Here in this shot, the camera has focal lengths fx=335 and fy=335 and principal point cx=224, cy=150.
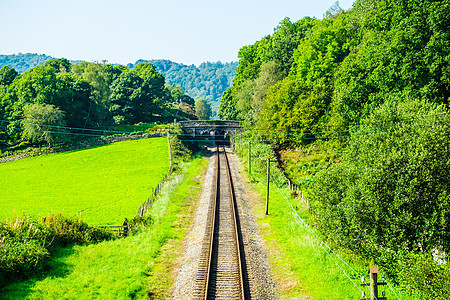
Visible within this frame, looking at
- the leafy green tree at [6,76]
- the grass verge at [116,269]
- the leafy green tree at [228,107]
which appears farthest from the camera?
the leafy green tree at [228,107]

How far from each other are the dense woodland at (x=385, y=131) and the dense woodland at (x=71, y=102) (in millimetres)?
46339

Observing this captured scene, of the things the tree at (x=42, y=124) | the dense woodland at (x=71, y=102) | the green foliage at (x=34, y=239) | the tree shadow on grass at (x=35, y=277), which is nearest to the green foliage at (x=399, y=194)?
the tree shadow on grass at (x=35, y=277)

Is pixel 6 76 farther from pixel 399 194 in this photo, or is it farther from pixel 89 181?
pixel 399 194

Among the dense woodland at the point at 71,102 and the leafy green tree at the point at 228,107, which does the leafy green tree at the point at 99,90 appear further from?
the leafy green tree at the point at 228,107

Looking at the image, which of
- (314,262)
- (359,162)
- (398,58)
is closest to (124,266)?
(314,262)

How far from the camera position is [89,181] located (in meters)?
49.5

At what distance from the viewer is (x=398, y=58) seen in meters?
32.7

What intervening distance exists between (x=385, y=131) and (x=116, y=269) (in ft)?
66.9

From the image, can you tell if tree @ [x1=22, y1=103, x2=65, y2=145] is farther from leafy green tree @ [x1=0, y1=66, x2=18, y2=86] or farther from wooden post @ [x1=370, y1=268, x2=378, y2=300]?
wooden post @ [x1=370, y1=268, x2=378, y2=300]

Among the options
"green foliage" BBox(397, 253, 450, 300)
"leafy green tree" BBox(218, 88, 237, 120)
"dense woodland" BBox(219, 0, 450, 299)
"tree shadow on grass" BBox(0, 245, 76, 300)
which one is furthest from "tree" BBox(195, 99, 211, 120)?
"green foliage" BBox(397, 253, 450, 300)

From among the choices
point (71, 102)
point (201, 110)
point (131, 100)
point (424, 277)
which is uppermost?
point (201, 110)

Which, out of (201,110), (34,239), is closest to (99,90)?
(34,239)

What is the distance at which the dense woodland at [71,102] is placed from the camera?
234 feet

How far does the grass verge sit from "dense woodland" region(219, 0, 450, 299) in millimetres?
11831
